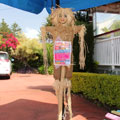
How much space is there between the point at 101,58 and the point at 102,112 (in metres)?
2.44

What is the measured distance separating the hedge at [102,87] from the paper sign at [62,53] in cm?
171

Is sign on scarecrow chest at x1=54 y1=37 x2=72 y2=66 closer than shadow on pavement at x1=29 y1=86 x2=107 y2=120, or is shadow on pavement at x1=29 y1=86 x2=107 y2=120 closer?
sign on scarecrow chest at x1=54 y1=37 x2=72 y2=66

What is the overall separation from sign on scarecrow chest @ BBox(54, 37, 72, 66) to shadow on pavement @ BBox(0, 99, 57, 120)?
1850 mm

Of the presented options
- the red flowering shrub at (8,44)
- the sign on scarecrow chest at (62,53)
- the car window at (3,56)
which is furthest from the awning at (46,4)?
the red flowering shrub at (8,44)

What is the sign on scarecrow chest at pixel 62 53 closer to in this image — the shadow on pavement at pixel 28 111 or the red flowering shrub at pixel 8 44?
the shadow on pavement at pixel 28 111

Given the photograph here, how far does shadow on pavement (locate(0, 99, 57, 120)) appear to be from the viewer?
4188mm

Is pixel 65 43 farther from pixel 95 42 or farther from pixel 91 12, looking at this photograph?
pixel 91 12

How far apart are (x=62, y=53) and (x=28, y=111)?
8.23ft

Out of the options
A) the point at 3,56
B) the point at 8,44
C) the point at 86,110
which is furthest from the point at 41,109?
the point at 8,44

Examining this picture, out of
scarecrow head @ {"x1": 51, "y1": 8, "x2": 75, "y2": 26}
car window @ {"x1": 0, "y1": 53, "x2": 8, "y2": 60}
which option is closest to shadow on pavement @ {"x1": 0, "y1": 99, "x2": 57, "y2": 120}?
scarecrow head @ {"x1": 51, "y1": 8, "x2": 75, "y2": 26}

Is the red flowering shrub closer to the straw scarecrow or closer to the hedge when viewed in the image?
the hedge

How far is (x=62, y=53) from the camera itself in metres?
2.67

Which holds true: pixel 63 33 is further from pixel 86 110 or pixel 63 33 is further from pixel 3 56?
pixel 3 56

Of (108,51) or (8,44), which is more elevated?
→ (8,44)
